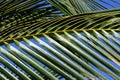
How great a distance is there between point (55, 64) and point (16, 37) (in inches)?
6.5

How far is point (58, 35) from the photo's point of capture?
1.03 meters

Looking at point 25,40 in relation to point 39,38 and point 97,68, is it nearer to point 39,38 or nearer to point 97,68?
point 39,38

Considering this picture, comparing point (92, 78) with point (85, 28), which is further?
point (85, 28)

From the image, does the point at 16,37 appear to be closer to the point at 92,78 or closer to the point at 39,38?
the point at 39,38

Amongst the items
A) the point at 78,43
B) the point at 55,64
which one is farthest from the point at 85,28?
the point at 55,64

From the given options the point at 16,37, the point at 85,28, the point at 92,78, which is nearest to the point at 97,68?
the point at 92,78

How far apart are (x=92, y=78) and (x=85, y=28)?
0.18 metres

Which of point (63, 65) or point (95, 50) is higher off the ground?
point (95, 50)

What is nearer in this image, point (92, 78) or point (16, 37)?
point (92, 78)

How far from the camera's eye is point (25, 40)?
40.3 inches

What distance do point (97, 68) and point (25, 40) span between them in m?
0.23

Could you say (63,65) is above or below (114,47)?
below

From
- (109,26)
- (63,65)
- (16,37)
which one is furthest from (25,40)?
(109,26)

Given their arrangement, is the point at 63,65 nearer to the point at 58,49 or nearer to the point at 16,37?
the point at 58,49
